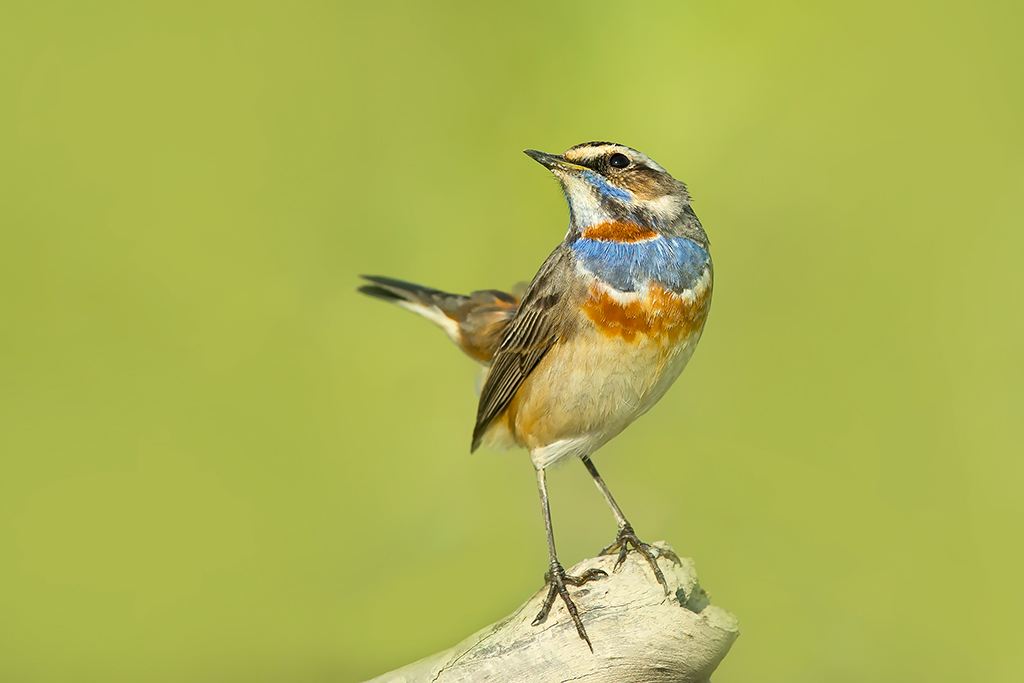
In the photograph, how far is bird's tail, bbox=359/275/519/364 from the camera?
416 cm

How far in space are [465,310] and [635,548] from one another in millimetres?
1063

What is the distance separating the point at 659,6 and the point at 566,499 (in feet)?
9.23

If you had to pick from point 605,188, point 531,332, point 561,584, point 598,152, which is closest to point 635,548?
point 561,584

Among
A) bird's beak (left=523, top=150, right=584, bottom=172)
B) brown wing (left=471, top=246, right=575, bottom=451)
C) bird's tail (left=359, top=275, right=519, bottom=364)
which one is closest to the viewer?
bird's beak (left=523, top=150, right=584, bottom=172)

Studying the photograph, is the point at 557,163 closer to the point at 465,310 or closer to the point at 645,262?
the point at 645,262

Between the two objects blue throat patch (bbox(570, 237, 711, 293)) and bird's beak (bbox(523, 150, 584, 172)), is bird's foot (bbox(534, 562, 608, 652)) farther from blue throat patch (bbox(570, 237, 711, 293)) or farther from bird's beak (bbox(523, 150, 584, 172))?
bird's beak (bbox(523, 150, 584, 172))

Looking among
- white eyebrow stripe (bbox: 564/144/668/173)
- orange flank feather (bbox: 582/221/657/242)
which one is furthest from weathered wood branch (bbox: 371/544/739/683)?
white eyebrow stripe (bbox: 564/144/668/173)

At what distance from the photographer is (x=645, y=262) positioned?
346 centimetres

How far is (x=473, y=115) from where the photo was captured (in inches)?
258

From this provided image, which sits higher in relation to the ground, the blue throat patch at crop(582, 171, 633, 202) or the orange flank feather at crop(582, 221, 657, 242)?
the blue throat patch at crop(582, 171, 633, 202)

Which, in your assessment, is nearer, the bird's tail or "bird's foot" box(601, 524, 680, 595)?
"bird's foot" box(601, 524, 680, 595)

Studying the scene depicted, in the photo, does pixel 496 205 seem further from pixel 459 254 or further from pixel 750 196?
pixel 750 196

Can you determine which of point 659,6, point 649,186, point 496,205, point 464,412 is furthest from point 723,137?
point 649,186

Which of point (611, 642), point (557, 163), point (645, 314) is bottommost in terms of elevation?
point (611, 642)
